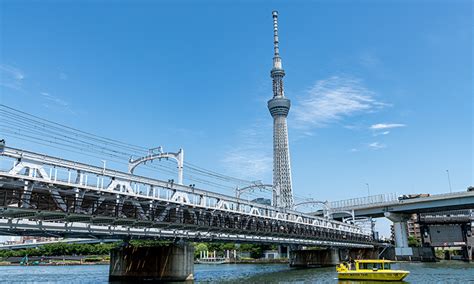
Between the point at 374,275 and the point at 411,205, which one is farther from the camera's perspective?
the point at 411,205

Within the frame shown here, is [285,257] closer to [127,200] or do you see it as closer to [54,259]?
[54,259]

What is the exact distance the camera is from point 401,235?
13112cm

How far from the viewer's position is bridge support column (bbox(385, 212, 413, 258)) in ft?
416

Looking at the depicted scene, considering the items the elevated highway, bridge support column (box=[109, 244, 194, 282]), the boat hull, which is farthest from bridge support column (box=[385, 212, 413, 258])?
bridge support column (box=[109, 244, 194, 282])

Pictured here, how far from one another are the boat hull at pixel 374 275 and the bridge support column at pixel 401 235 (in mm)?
80917

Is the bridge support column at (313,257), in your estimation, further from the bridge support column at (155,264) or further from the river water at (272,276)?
the bridge support column at (155,264)

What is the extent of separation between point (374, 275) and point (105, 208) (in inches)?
1480

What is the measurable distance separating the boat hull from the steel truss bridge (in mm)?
16436

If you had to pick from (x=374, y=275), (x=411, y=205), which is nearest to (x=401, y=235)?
(x=411, y=205)

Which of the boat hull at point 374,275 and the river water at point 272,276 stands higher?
the boat hull at point 374,275

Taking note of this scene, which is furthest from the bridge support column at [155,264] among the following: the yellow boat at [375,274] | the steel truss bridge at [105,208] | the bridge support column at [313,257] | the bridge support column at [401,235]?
the bridge support column at [401,235]

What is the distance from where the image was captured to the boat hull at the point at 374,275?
5157 centimetres

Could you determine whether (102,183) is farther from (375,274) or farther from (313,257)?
(313,257)

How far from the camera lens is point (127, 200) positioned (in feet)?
141
